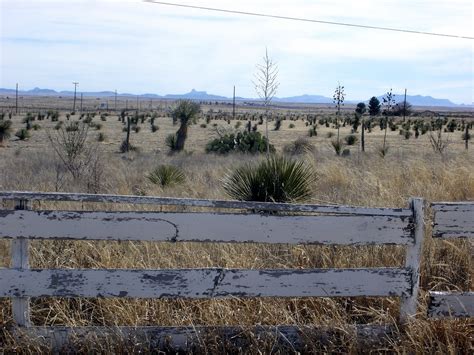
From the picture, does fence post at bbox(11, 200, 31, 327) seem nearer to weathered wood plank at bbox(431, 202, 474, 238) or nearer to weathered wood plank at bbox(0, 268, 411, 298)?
weathered wood plank at bbox(0, 268, 411, 298)

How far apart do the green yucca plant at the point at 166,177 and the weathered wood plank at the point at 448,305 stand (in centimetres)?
926

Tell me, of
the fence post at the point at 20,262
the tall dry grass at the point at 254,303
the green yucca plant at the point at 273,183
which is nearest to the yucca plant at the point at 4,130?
the green yucca plant at the point at 273,183

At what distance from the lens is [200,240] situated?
4.35 m

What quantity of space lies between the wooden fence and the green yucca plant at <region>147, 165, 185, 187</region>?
9.06 m

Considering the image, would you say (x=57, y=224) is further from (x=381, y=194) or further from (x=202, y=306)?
(x=381, y=194)

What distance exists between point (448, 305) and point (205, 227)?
1709mm

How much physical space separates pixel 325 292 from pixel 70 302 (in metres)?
1.94

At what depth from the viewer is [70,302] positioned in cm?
506

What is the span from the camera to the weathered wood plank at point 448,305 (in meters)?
4.51

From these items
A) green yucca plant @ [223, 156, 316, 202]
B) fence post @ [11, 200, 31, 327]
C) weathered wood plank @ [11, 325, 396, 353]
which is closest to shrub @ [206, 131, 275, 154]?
green yucca plant @ [223, 156, 316, 202]

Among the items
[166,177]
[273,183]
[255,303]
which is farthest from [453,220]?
[166,177]

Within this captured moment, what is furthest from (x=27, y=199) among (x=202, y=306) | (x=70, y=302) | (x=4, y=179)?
(x=4, y=179)

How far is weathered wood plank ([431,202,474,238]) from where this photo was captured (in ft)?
15.3

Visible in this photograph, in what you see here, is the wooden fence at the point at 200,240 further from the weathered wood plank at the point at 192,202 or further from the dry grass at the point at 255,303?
the dry grass at the point at 255,303
